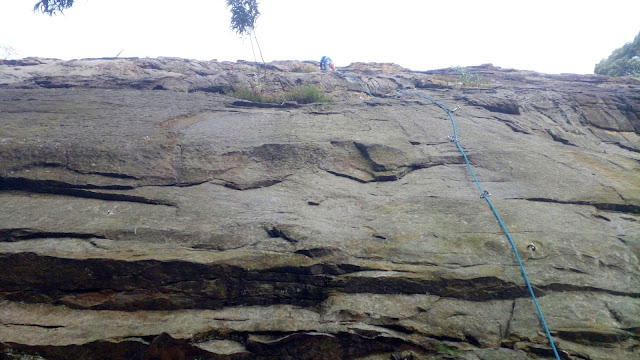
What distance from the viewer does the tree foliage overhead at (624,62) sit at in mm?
20125

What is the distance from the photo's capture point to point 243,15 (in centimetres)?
1502

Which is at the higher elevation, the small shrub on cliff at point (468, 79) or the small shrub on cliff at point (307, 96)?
the small shrub on cliff at point (468, 79)

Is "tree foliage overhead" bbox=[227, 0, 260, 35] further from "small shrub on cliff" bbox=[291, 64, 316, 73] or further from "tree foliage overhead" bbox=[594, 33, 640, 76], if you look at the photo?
"tree foliage overhead" bbox=[594, 33, 640, 76]

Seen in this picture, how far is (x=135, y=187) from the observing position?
6168mm

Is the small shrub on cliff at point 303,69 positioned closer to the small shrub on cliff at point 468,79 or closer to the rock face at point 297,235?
the small shrub on cliff at point 468,79

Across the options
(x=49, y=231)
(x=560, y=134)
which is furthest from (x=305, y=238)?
(x=560, y=134)

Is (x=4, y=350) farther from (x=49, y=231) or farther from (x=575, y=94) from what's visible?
(x=575, y=94)

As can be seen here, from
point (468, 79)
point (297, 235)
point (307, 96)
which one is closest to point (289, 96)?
point (307, 96)

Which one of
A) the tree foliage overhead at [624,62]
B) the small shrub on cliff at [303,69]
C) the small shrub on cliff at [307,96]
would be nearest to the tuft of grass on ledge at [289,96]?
the small shrub on cliff at [307,96]

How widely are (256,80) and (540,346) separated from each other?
9890 mm

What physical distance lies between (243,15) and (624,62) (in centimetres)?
1913

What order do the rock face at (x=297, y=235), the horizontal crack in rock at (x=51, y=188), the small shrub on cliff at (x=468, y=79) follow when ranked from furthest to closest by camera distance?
the small shrub on cliff at (x=468, y=79) → the horizontal crack in rock at (x=51, y=188) → the rock face at (x=297, y=235)

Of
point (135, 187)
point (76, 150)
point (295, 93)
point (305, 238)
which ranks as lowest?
point (305, 238)

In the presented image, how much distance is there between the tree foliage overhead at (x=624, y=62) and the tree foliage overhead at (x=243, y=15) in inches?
717
